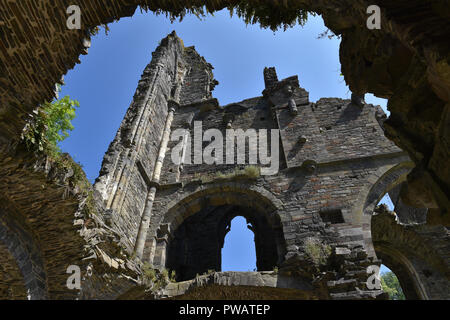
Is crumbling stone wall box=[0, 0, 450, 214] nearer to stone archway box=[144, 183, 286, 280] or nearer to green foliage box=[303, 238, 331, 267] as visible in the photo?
green foliage box=[303, 238, 331, 267]

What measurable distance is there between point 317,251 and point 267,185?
98.0 inches

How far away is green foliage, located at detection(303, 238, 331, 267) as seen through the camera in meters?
6.91

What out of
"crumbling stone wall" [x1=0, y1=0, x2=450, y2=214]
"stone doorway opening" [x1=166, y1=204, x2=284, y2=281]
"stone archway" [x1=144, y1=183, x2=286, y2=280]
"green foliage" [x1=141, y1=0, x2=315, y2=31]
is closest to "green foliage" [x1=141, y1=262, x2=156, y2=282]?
"stone archway" [x1=144, y1=183, x2=286, y2=280]

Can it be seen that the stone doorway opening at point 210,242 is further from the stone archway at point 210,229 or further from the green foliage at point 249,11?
the green foliage at point 249,11

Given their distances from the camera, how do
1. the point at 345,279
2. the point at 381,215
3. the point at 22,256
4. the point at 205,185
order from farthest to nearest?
the point at 381,215, the point at 205,185, the point at 345,279, the point at 22,256

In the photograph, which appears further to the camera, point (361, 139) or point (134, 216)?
point (361, 139)

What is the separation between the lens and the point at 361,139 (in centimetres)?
974

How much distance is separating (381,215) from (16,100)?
408 inches

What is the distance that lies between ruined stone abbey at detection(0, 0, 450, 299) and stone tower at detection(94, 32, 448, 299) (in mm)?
37

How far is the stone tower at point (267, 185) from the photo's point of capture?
23.4 feet

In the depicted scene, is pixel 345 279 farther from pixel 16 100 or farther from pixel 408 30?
pixel 16 100

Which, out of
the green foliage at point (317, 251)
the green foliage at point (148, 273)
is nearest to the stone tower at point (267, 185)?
the green foliage at point (317, 251)
